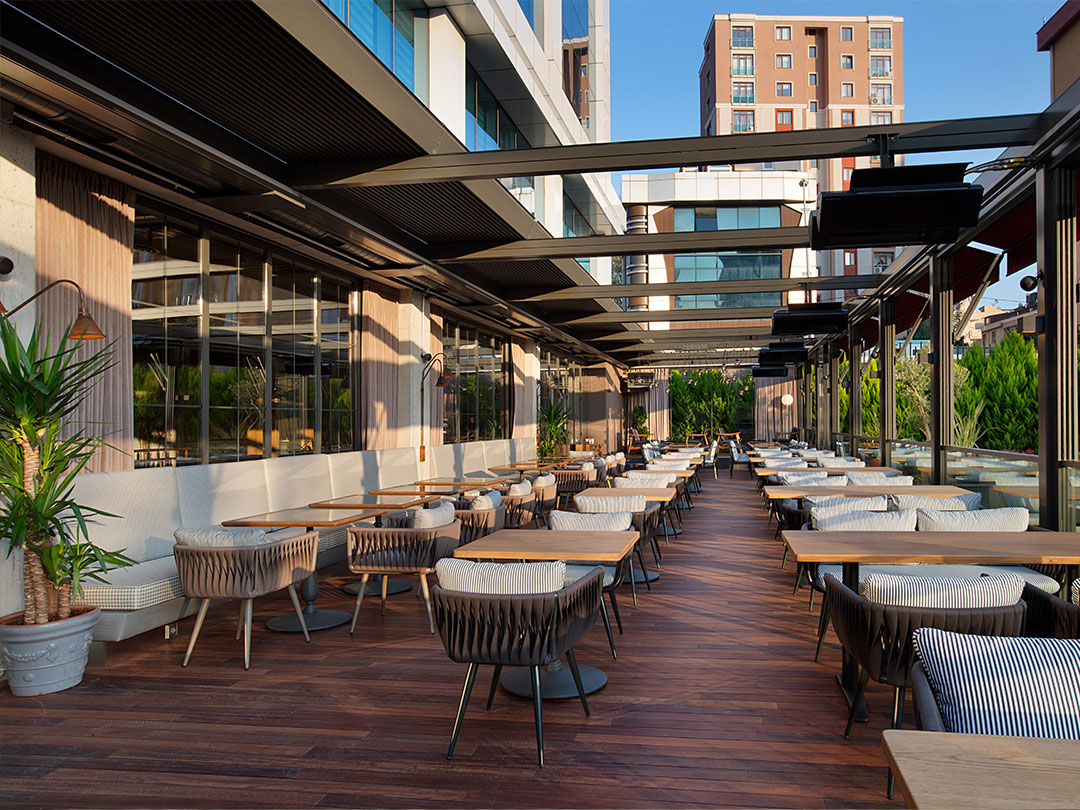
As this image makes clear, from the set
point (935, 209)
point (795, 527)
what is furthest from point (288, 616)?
point (935, 209)

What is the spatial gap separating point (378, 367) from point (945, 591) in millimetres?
8223

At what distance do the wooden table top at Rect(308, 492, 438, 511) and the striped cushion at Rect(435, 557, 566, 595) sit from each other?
3.25 m

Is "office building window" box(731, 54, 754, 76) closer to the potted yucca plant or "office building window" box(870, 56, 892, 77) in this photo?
"office building window" box(870, 56, 892, 77)

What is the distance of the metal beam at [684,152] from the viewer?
17.1ft

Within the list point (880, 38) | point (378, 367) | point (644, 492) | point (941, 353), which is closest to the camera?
point (644, 492)

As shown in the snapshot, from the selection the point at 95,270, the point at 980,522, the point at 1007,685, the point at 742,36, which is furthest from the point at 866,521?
the point at 742,36

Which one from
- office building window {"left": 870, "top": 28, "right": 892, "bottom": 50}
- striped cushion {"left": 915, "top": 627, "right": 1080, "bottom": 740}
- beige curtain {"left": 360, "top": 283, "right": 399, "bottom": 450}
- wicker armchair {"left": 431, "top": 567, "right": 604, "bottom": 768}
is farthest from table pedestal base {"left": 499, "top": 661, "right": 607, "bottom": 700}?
office building window {"left": 870, "top": 28, "right": 892, "bottom": 50}

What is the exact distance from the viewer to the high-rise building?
5022 cm

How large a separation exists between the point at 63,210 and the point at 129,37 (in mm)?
2054

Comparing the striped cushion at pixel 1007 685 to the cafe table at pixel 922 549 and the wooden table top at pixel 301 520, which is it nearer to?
the cafe table at pixel 922 549

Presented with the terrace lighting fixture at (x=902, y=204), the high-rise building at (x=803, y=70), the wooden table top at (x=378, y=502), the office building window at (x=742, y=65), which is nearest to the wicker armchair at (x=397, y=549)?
the wooden table top at (x=378, y=502)

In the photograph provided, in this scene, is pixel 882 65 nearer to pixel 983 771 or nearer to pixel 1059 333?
pixel 1059 333

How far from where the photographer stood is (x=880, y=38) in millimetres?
50562

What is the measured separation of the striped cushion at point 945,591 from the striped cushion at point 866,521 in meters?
1.67
